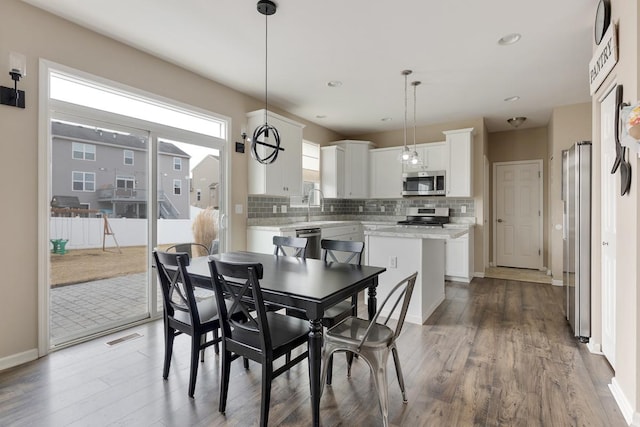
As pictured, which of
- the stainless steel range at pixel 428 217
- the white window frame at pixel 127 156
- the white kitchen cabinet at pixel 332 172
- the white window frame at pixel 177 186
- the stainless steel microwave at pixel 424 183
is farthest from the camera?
the white kitchen cabinet at pixel 332 172

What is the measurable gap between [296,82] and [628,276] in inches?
141

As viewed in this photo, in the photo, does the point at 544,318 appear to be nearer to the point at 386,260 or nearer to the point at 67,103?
the point at 386,260

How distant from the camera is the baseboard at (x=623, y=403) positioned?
1.76m

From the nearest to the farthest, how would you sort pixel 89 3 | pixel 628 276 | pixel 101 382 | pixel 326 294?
1. pixel 326 294
2. pixel 628 276
3. pixel 101 382
4. pixel 89 3

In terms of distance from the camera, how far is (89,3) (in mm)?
2441

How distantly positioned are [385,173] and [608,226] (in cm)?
398

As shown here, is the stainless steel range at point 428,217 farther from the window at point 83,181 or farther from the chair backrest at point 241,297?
the window at point 83,181

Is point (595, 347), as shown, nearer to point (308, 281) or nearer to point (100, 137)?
point (308, 281)

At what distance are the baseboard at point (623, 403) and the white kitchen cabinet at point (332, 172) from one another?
4509 mm

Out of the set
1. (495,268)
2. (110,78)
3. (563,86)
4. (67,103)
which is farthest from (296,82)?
(495,268)

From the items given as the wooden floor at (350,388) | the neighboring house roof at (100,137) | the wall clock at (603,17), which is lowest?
the wooden floor at (350,388)

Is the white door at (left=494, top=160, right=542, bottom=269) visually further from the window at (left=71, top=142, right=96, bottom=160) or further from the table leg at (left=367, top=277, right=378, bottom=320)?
the window at (left=71, top=142, right=96, bottom=160)

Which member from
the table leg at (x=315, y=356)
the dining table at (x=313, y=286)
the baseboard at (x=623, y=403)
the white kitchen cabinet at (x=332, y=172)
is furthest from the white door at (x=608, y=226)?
the white kitchen cabinet at (x=332, y=172)

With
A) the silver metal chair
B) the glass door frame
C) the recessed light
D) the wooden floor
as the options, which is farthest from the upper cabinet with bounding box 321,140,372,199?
the silver metal chair
